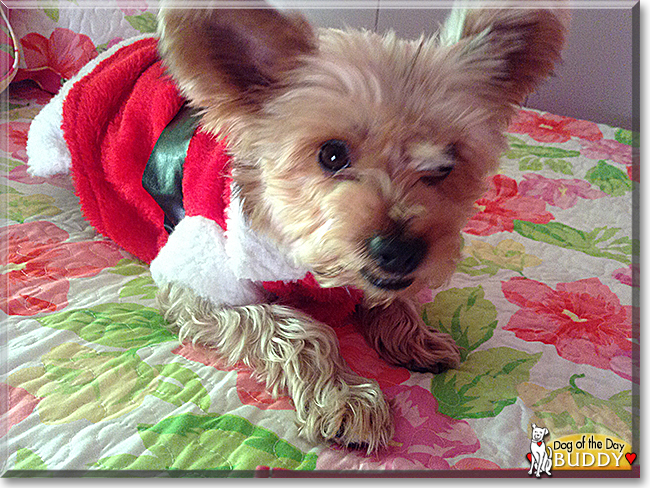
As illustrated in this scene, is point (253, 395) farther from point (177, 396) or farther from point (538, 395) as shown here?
point (538, 395)

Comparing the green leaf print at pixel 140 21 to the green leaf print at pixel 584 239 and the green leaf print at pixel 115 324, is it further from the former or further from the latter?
the green leaf print at pixel 584 239

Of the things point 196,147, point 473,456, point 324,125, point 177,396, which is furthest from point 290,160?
point 473,456

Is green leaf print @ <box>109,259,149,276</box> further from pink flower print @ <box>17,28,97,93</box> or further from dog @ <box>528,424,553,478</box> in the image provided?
pink flower print @ <box>17,28,97,93</box>

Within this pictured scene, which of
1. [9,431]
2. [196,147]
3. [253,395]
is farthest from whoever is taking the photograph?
[196,147]

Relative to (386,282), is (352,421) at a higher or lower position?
lower

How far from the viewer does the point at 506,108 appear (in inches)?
43.6

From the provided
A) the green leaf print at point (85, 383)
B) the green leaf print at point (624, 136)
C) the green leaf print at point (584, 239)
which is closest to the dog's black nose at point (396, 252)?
the green leaf print at point (85, 383)

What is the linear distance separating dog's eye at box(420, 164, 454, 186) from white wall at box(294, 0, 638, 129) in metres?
1.79

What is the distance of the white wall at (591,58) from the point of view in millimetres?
2627

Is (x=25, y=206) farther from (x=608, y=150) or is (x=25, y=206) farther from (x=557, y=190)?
(x=608, y=150)

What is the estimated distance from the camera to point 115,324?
116 cm

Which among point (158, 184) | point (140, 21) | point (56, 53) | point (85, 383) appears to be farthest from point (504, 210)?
point (56, 53)

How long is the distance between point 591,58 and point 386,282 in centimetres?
264

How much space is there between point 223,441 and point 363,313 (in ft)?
1.84
